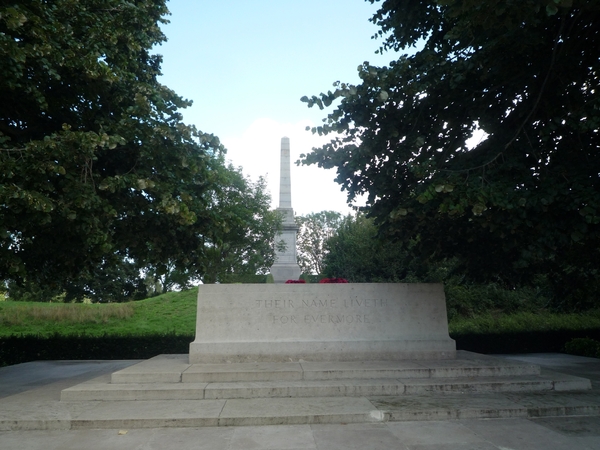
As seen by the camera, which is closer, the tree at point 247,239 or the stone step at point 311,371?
the stone step at point 311,371

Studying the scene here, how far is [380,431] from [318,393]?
1940 mm

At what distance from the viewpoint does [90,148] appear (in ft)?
27.1

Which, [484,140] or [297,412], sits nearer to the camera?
[297,412]

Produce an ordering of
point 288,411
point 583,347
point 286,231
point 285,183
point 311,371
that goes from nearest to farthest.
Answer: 1. point 288,411
2. point 311,371
3. point 583,347
4. point 286,231
5. point 285,183

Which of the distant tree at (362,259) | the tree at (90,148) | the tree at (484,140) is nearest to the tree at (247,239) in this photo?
the distant tree at (362,259)

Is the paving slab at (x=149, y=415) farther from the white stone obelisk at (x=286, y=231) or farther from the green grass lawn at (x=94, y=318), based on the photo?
the green grass lawn at (x=94, y=318)

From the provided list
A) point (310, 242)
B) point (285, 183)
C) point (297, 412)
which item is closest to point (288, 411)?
point (297, 412)

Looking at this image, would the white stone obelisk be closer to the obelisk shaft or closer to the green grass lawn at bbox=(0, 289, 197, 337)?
the obelisk shaft

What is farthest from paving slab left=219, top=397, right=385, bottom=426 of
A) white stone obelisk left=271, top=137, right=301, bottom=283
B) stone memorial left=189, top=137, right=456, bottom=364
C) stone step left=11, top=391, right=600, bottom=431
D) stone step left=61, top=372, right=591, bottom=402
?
white stone obelisk left=271, top=137, right=301, bottom=283

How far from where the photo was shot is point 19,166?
7871mm

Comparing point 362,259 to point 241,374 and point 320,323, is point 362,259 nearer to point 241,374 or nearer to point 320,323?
point 320,323

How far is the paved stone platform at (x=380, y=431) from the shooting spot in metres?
5.73

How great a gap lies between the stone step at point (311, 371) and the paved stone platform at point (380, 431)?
1051mm

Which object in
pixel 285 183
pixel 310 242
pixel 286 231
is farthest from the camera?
pixel 310 242
